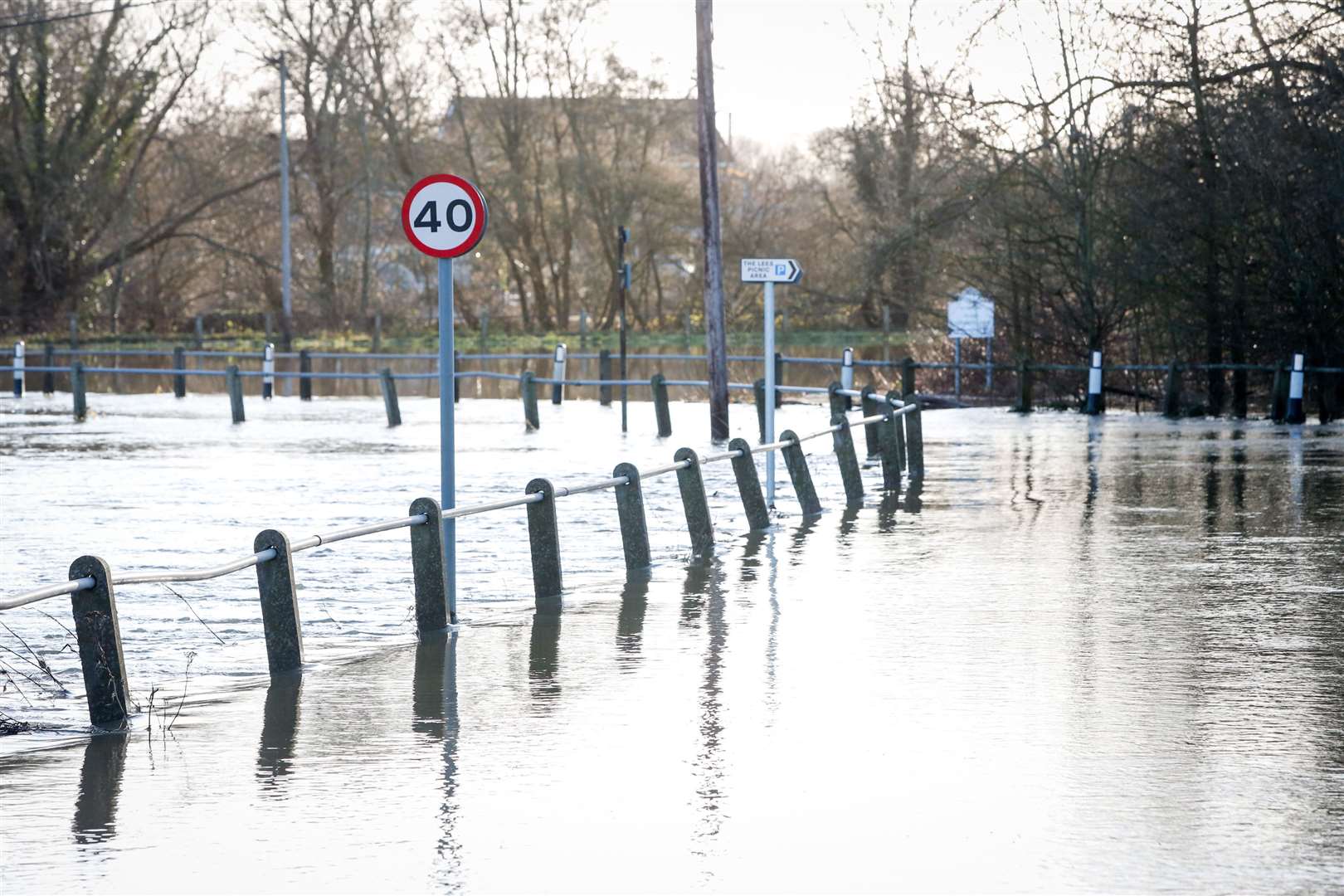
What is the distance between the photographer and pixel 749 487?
17.4 metres

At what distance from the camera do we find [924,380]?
4359 centimetres

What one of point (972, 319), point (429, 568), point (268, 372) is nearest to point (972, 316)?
point (972, 319)

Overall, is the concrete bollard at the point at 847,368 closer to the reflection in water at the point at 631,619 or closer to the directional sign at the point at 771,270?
the directional sign at the point at 771,270

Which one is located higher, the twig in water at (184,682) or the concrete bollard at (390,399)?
the concrete bollard at (390,399)

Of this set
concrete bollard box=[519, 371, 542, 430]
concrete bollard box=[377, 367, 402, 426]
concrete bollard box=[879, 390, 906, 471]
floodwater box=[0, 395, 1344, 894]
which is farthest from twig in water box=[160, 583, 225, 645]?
concrete bollard box=[377, 367, 402, 426]

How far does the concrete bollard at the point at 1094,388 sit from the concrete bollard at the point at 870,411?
857 cm

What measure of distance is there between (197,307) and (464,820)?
236ft

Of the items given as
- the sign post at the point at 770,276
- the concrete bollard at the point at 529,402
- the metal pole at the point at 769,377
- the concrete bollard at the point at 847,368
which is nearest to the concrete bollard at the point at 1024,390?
the concrete bollard at the point at 847,368

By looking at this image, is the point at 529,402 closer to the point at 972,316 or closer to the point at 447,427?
the point at 972,316

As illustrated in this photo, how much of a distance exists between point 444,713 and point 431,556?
2528 millimetres

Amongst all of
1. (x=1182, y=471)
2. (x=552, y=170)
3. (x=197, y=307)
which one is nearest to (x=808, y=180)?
(x=552, y=170)

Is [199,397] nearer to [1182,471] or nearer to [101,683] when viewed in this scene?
[1182,471]

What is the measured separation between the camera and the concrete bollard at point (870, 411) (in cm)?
2412

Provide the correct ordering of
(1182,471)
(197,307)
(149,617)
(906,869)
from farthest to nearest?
(197,307) → (1182,471) → (149,617) → (906,869)
